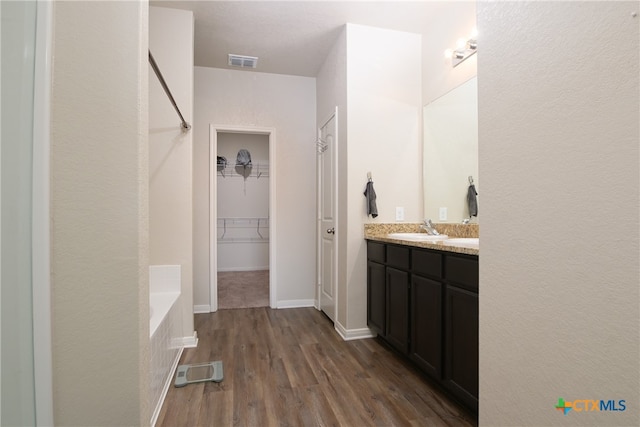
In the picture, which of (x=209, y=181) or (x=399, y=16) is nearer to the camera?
(x=399, y=16)

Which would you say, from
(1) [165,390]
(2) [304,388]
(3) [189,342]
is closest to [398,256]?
(2) [304,388]

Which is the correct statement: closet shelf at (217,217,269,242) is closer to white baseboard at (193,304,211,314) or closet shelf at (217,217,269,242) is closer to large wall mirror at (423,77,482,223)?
white baseboard at (193,304,211,314)

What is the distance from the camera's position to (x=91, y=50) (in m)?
1.04

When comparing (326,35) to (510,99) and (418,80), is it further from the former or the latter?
(510,99)

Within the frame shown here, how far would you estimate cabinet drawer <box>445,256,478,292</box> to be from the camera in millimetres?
1588

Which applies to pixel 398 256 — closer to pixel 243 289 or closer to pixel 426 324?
pixel 426 324

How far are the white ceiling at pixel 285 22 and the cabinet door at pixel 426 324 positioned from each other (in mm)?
2156

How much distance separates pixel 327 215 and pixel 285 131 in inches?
47.2

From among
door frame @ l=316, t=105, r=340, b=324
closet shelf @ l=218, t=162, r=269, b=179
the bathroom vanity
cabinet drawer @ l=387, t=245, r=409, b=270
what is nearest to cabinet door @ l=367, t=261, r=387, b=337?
the bathroom vanity

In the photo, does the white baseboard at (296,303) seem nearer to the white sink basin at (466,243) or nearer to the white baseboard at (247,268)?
the white sink basin at (466,243)

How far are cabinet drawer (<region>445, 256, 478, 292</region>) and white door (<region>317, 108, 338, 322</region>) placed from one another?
1.48 meters

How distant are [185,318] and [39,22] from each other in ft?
7.58

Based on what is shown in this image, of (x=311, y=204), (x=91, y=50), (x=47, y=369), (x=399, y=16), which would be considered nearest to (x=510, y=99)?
(x=91, y=50)

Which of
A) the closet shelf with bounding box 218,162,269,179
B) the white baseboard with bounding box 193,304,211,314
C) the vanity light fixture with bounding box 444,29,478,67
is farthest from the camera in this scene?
the closet shelf with bounding box 218,162,269,179
